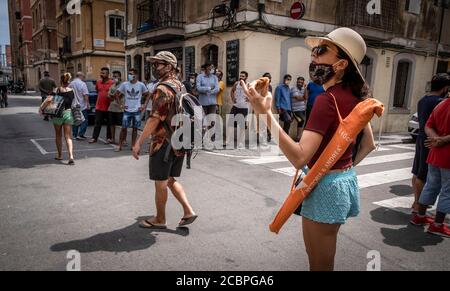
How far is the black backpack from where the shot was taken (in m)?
3.53

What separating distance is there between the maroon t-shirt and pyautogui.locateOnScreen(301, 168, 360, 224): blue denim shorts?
8cm

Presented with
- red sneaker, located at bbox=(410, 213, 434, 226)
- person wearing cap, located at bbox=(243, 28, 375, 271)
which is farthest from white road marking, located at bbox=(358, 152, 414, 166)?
person wearing cap, located at bbox=(243, 28, 375, 271)

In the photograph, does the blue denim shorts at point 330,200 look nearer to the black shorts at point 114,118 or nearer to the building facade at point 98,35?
the black shorts at point 114,118

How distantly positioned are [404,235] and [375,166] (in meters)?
3.75

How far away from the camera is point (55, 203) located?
4.49m

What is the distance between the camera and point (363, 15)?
39.2ft

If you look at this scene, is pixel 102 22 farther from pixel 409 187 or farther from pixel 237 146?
pixel 409 187

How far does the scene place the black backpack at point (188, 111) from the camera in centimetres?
353

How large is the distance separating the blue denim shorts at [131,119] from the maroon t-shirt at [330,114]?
7023 millimetres

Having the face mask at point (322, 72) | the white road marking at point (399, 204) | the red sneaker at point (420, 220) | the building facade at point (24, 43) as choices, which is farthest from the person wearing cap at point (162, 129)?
the building facade at point (24, 43)

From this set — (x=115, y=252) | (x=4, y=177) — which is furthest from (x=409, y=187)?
(x=4, y=177)

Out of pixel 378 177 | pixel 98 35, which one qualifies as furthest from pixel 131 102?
pixel 98 35

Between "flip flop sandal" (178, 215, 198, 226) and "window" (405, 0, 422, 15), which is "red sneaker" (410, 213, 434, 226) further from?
"window" (405, 0, 422, 15)
